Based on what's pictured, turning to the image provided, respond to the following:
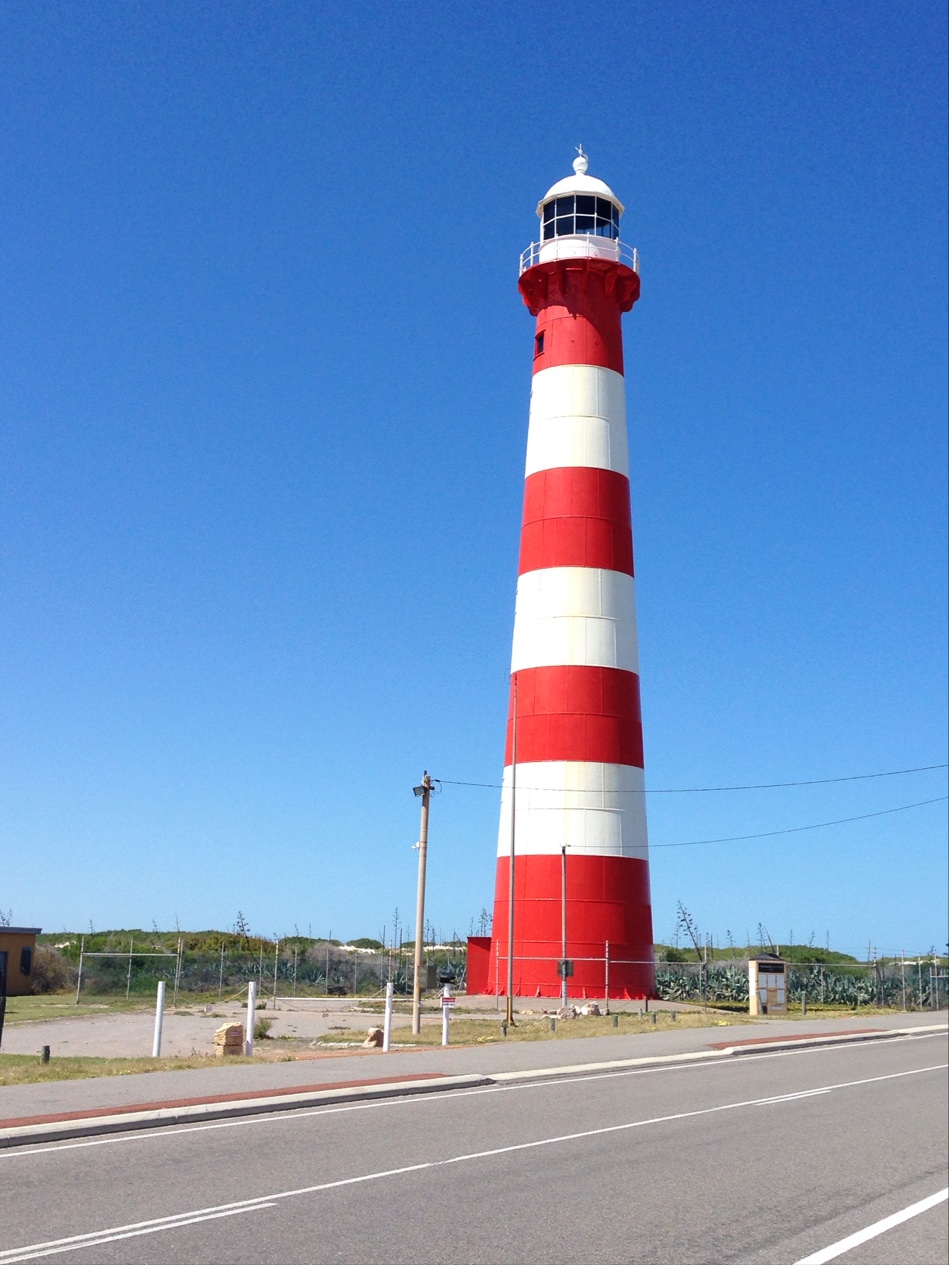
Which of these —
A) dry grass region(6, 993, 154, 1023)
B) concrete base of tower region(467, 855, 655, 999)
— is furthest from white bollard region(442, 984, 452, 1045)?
dry grass region(6, 993, 154, 1023)

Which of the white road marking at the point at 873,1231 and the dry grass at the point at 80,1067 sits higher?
the white road marking at the point at 873,1231

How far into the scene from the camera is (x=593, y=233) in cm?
4025

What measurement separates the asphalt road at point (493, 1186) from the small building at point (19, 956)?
31495 millimetres

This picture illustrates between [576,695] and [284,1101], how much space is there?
21.5 metres

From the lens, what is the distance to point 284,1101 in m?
15.4

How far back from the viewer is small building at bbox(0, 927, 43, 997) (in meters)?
43.9

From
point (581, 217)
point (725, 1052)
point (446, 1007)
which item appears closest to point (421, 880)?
point (446, 1007)

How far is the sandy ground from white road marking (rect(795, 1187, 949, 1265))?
14.2 m

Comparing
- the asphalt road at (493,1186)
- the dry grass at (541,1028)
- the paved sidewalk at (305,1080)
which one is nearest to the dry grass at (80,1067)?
the paved sidewalk at (305,1080)

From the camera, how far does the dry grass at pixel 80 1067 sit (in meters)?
17.4

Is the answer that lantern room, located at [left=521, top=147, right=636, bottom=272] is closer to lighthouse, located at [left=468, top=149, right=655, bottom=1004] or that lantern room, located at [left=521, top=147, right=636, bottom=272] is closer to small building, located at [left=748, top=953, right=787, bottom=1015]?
lighthouse, located at [left=468, top=149, right=655, bottom=1004]

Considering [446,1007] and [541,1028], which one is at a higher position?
[446,1007]

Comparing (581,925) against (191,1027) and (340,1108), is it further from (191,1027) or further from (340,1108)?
(340,1108)

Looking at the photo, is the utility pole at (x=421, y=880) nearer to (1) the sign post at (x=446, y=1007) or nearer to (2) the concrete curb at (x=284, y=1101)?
(1) the sign post at (x=446, y=1007)
